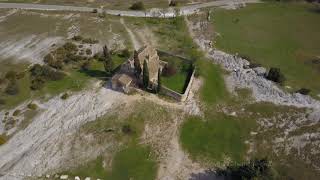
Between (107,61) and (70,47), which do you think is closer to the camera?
(107,61)

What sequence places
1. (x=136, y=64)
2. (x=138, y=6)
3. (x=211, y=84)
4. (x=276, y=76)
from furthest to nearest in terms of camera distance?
(x=138, y=6) → (x=211, y=84) → (x=276, y=76) → (x=136, y=64)

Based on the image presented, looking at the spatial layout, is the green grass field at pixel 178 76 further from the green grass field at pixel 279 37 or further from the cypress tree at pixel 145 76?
the green grass field at pixel 279 37

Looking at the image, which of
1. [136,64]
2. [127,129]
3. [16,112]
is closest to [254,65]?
[136,64]

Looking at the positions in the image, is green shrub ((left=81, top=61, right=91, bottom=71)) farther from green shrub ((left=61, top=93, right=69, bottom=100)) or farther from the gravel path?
the gravel path

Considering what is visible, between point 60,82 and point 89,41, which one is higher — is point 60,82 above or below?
below

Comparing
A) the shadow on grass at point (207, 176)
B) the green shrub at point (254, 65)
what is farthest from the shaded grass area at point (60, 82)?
the shadow on grass at point (207, 176)

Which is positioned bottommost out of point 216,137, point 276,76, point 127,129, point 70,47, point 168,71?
point 216,137

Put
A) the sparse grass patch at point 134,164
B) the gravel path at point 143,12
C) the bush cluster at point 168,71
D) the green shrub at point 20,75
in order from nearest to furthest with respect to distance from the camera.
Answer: the sparse grass patch at point 134,164, the bush cluster at point 168,71, the green shrub at point 20,75, the gravel path at point 143,12

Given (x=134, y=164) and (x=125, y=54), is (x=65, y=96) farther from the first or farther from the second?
(x=134, y=164)
